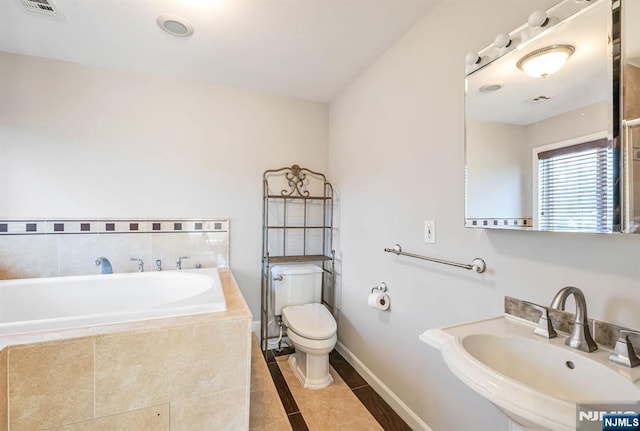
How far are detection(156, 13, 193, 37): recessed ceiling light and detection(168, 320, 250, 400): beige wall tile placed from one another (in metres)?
1.70

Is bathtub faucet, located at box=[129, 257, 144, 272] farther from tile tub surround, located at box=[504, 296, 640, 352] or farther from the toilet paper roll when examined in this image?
tile tub surround, located at box=[504, 296, 640, 352]

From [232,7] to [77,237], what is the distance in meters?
1.99

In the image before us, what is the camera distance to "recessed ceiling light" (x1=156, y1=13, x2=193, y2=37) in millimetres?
1642

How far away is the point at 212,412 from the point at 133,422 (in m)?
0.30

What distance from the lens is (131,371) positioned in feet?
3.78

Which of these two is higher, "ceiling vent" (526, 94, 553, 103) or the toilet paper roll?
"ceiling vent" (526, 94, 553, 103)

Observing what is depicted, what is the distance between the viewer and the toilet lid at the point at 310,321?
79.7 inches

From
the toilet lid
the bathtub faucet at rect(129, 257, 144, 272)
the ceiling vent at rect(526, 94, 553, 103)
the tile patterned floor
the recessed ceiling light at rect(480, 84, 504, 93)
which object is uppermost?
the recessed ceiling light at rect(480, 84, 504, 93)

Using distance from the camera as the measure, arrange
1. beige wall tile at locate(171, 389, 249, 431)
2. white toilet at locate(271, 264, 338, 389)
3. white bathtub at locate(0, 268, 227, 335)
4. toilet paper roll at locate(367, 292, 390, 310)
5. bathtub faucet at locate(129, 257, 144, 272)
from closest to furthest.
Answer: beige wall tile at locate(171, 389, 249, 431) → white bathtub at locate(0, 268, 227, 335) → toilet paper roll at locate(367, 292, 390, 310) → white toilet at locate(271, 264, 338, 389) → bathtub faucet at locate(129, 257, 144, 272)

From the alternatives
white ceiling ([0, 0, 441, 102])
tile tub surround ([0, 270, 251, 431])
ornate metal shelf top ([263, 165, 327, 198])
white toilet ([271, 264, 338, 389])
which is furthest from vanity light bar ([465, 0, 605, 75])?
white toilet ([271, 264, 338, 389])

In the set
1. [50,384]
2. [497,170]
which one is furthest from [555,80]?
[50,384]

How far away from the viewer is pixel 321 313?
7.64 ft

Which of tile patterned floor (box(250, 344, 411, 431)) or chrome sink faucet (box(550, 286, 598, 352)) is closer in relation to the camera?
chrome sink faucet (box(550, 286, 598, 352))

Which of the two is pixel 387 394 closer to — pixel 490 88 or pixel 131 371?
pixel 131 371
